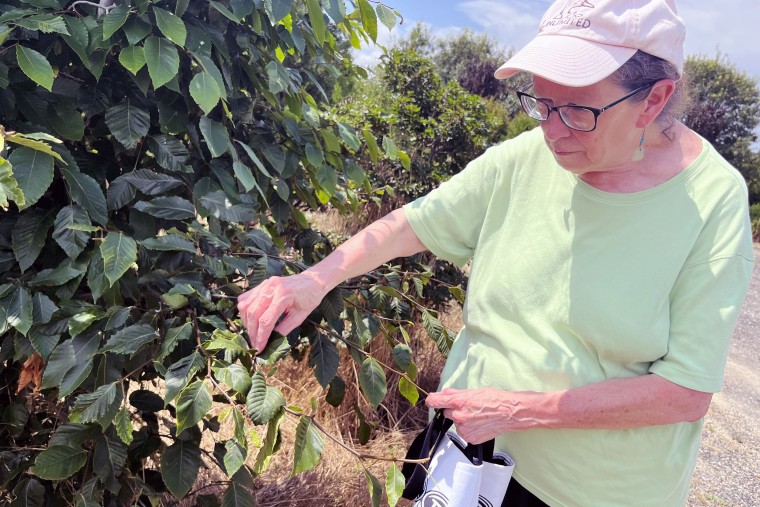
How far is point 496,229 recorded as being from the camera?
62.7 inches

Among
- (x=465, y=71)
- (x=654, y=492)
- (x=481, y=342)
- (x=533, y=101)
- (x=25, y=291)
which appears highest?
(x=533, y=101)

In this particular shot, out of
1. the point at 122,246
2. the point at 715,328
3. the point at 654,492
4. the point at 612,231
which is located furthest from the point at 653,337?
the point at 122,246

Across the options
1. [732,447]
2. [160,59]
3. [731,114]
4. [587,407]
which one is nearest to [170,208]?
[160,59]

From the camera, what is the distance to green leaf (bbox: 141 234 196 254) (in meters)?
1.25

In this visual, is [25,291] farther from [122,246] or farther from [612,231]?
[612,231]

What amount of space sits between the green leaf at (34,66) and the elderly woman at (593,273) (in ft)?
1.93

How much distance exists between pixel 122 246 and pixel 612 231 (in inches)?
41.3

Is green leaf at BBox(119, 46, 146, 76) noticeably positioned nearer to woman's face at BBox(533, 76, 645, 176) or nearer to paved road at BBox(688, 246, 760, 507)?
woman's face at BBox(533, 76, 645, 176)

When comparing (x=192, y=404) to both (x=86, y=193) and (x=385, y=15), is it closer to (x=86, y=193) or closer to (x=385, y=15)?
(x=86, y=193)

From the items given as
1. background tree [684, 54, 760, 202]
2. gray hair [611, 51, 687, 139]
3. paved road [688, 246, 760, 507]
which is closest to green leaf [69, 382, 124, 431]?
gray hair [611, 51, 687, 139]

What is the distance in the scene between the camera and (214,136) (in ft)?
4.71

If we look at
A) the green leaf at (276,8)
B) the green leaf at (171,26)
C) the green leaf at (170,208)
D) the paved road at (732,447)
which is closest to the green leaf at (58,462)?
the green leaf at (170,208)

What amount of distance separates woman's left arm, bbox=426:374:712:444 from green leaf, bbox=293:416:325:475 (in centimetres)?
47

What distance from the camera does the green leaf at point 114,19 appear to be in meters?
1.24
